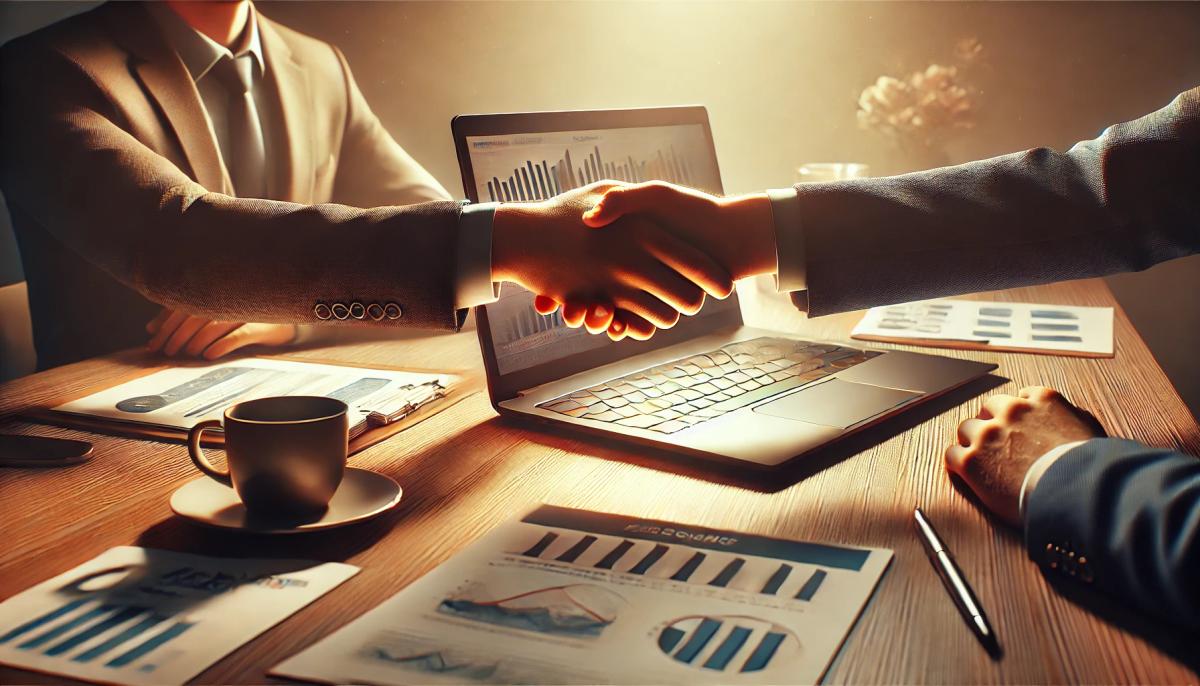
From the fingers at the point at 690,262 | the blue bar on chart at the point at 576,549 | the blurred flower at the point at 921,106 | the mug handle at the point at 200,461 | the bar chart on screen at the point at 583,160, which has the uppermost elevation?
the blurred flower at the point at 921,106

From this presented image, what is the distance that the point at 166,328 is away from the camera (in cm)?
125

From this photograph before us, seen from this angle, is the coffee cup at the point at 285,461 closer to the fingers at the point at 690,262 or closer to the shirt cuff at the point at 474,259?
the shirt cuff at the point at 474,259

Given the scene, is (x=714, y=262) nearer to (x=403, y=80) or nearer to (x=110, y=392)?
(x=110, y=392)

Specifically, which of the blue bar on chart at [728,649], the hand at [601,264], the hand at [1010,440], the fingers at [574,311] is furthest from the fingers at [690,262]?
the blue bar on chart at [728,649]

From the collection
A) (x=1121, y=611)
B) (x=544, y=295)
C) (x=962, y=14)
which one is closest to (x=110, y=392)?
(x=544, y=295)

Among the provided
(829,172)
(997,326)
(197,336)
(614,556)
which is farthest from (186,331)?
(829,172)

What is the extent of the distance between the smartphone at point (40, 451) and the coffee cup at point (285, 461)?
0.23m

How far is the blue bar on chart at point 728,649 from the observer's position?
467 millimetres

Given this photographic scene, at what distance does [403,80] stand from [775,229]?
1.46 meters

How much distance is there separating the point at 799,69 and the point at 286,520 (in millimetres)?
2027

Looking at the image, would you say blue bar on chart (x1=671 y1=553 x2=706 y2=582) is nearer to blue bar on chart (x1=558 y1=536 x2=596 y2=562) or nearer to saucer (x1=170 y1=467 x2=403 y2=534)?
blue bar on chart (x1=558 y1=536 x2=596 y2=562)

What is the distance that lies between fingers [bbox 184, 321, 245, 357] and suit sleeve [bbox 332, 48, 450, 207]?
845mm

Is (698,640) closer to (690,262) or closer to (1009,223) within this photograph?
(690,262)

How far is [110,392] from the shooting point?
104 cm
